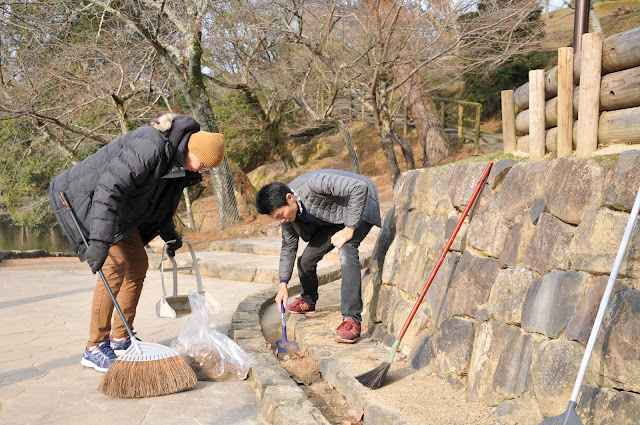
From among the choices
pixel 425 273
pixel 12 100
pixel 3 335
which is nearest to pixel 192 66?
pixel 12 100

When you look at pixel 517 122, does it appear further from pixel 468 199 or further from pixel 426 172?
pixel 468 199

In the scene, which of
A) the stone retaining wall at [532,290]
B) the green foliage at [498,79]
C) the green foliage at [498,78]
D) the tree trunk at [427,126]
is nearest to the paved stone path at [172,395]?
the stone retaining wall at [532,290]

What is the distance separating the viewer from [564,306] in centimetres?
262

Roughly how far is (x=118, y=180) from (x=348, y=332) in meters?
1.99

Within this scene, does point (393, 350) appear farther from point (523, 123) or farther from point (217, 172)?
point (217, 172)

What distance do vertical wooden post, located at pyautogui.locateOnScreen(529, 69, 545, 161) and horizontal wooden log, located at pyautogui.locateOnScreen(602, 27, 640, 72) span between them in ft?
2.15

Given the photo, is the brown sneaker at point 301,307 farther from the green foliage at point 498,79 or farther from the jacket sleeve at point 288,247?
the green foliage at point 498,79

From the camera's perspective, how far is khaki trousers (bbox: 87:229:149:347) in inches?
146

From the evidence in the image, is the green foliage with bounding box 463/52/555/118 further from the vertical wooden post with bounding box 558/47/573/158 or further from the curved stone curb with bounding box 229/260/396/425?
the curved stone curb with bounding box 229/260/396/425

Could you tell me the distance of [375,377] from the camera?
3400mm

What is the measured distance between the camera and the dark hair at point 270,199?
4.16 m

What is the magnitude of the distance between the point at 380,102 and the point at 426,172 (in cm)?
781

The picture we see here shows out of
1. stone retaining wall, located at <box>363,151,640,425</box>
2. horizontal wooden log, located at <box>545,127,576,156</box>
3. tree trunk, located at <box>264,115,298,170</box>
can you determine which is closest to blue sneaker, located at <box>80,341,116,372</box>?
stone retaining wall, located at <box>363,151,640,425</box>

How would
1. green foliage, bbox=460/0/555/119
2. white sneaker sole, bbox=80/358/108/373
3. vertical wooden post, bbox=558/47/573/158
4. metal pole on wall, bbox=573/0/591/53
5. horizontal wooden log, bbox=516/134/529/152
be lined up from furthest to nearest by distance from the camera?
green foliage, bbox=460/0/555/119 < horizontal wooden log, bbox=516/134/529/152 < metal pole on wall, bbox=573/0/591/53 < vertical wooden post, bbox=558/47/573/158 < white sneaker sole, bbox=80/358/108/373
